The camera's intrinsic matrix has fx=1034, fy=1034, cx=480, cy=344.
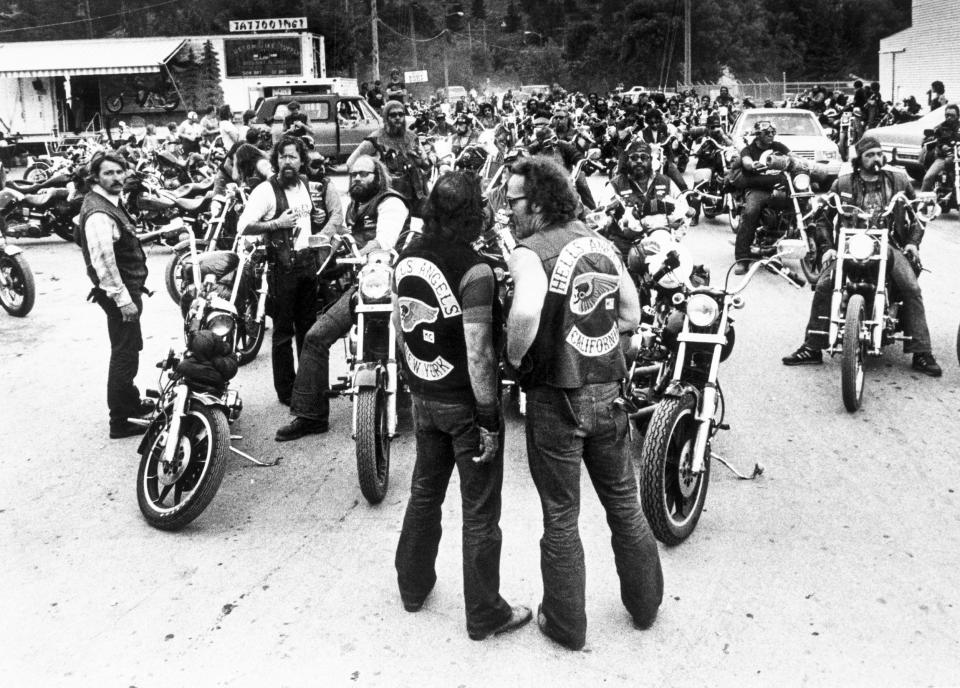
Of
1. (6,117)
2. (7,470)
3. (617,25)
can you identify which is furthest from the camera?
(617,25)

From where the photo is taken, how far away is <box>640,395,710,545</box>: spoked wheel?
469 centimetres

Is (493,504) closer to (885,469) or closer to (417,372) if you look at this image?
(417,372)

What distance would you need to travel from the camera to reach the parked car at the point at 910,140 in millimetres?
18156

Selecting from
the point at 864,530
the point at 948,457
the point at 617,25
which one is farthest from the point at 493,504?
the point at 617,25

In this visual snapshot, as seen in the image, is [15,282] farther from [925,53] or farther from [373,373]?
[925,53]

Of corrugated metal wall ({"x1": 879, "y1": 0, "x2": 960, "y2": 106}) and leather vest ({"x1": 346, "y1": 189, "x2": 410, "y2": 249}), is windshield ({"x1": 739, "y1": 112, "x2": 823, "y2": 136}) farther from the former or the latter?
corrugated metal wall ({"x1": 879, "y1": 0, "x2": 960, "y2": 106})

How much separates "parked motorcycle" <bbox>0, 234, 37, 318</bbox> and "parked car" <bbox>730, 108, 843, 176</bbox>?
11.5m

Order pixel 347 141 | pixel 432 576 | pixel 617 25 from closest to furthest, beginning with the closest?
pixel 432 576 → pixel 347 141 → pixel 617 25

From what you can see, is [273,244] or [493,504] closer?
[493,504]

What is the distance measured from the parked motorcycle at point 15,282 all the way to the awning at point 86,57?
100 ft

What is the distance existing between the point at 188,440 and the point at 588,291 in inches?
100

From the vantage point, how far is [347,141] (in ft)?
80.7

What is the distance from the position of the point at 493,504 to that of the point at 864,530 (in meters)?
2.13

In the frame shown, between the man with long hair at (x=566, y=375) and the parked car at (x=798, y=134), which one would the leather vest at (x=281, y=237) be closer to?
the man with long hair at (x=566, y=375)
